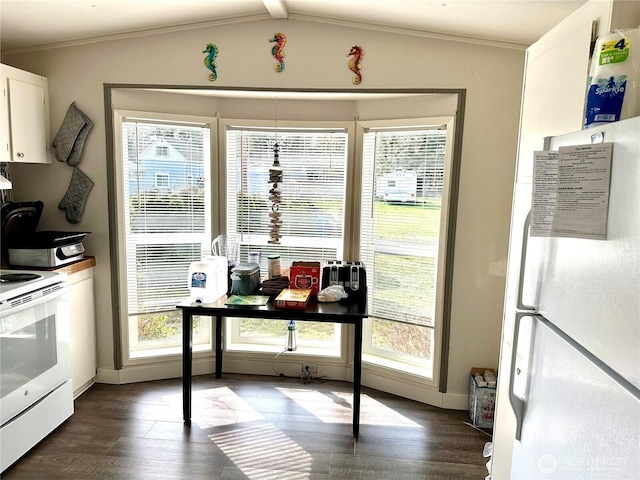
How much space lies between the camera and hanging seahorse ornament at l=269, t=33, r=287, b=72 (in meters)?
3.00

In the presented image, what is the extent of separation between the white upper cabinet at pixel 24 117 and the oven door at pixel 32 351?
3.07 ft

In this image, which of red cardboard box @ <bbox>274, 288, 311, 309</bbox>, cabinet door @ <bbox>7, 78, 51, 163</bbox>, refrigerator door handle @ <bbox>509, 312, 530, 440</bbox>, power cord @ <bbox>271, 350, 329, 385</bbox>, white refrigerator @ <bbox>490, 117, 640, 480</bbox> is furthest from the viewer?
power cord @ <bbox>271, 350, 329, 385</bbox>

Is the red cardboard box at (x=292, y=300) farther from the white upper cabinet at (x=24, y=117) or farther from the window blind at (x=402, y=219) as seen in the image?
the white upper cabinet at (x=24, y=117)

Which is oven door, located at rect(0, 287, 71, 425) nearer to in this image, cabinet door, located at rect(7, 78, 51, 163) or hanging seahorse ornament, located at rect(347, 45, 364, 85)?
cabinet door, located at rect(7, 78, 51, 163)

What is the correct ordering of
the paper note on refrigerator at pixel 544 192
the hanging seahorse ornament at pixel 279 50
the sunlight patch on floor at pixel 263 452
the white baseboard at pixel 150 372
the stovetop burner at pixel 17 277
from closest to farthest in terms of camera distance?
the paper note on refrigerator at pixel 544 192 → the sunlight patch on floor at pixel 263 452 → the stovetop burner at pixel 17 277 → the hanging seahorse ornament at pixel 279 50 → the white baseboard at pixel 150 372

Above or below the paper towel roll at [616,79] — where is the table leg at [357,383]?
below

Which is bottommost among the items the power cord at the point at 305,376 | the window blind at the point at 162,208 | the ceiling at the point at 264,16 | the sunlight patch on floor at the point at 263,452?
the sunlight patch on floor at the point at 263,452

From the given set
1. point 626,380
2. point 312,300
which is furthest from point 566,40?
point 312,300

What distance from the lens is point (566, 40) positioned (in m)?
1.57

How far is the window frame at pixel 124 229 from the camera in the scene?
3.28 metres

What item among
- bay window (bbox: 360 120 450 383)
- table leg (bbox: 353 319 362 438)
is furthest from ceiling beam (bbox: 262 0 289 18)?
table leg (bbox: 353 319 362 438)

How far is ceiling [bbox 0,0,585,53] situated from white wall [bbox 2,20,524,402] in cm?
6

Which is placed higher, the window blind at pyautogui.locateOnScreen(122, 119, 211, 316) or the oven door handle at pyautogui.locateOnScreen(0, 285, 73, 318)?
the window blind at pyautogui.locateOnScreen(122, 119, 211, 316)

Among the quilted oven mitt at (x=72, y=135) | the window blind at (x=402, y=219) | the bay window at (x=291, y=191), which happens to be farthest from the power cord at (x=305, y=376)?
the quilted oven mitt at (x=72, y=135)
